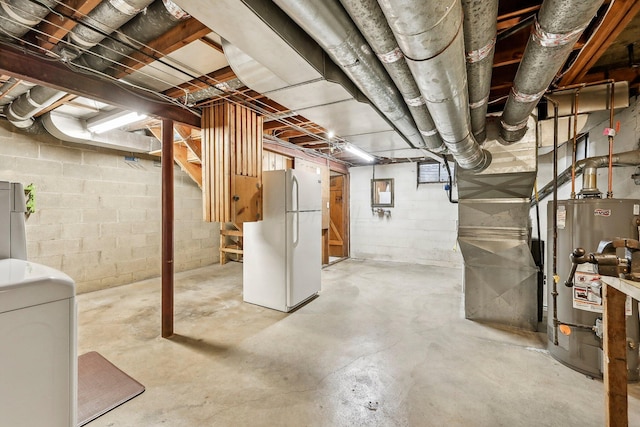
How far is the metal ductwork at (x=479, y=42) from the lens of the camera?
3.61 feet

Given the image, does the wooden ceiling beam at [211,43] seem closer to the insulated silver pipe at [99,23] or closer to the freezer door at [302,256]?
the insulated silver pipe at [99,23]

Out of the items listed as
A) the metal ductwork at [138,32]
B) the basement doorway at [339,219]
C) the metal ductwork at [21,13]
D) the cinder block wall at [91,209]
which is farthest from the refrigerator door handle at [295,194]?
the basement doorway at [339,219]

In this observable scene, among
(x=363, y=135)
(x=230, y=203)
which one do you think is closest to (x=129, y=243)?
(x=230, y=203)

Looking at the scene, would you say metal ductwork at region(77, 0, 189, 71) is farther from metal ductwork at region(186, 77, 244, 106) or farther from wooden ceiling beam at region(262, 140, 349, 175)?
wooden ceiling beam at region(262, 140, 349, 175)

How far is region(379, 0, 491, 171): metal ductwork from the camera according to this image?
0.86 meters

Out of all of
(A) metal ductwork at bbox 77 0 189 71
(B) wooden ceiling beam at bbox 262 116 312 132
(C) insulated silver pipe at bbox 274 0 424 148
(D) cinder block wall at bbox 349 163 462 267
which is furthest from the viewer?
(D) cinder block wall at bbox 349 163 462 267

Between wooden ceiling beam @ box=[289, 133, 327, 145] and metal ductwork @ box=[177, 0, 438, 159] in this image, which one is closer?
metal ductwork @ box=[177, 0, 438, 159]

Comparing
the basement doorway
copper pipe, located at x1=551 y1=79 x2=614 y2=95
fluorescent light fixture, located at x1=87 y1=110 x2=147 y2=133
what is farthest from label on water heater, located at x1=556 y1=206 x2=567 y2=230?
the basement doorway

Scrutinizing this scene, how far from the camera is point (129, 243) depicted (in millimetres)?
4641

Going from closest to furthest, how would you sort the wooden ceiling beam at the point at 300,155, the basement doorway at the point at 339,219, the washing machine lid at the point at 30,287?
the washing machine lid at the point at 30,287, the wooden ceiling beam at the point at 300,155, the basement doorway at the point at 339,219

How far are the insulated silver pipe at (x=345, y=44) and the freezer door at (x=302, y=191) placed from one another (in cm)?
169

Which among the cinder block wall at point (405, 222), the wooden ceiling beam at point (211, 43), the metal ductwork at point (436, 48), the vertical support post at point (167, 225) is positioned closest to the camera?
the metal ductwork at point (436, 48)

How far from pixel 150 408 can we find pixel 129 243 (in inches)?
145

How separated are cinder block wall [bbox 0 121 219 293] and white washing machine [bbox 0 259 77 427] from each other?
13.0 ft
